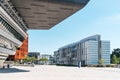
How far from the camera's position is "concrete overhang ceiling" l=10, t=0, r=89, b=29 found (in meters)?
38.4

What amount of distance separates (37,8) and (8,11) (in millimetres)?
4863

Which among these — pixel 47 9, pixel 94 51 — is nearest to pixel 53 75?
pixel 47 9

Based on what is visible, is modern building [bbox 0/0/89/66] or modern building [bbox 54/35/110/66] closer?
modern building [bbox 0/0/89/66]

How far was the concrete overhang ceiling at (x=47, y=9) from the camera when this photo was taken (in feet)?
126

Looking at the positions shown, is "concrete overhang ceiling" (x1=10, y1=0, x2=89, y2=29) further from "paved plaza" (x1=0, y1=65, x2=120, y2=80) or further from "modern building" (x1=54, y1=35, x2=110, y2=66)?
"modern building" (x1=54, y1=35, x2=110, y2=66)

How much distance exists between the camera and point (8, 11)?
4188 cm

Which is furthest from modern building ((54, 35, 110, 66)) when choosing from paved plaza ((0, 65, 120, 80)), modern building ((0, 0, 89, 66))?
paved plaza ((0, 65, 120, 80))

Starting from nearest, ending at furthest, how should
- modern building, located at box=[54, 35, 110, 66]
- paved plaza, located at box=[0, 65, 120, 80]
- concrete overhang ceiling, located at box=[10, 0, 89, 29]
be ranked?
paved plaza, located at box=[0, 65, 120, 80]
concrete overhang ceiling, located at box=[10, 0, 89, 29]
modern building, located at box=[54, 35, 110, 66]

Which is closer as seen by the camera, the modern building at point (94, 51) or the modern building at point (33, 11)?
the modern building at point (33, 11)

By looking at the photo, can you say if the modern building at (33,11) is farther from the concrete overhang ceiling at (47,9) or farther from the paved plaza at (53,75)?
the paved plaza at (53,75)

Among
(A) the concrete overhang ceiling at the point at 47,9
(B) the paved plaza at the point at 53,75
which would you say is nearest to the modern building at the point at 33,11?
(A) the concrete overhang ceiling at the point at 47,9

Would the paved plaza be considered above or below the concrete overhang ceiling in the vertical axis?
below

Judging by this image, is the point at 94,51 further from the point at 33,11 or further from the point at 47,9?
the point at 47,9

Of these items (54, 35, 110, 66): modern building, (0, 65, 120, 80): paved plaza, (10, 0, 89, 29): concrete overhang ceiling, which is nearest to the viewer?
(0, 65, 120, 80): paved plaza
